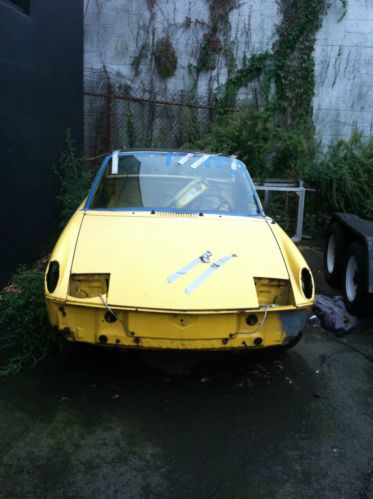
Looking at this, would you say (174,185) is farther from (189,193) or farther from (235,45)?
(235,45)

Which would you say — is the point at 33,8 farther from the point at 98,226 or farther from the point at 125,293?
the point at 125,293

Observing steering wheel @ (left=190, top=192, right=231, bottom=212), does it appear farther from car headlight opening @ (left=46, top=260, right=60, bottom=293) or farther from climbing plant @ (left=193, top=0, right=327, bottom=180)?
climbing plant @ (left=193, top=0, right=327, bottom=180)

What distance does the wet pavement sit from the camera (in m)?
2.49

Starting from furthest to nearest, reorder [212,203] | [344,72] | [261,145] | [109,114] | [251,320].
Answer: [344,72]
[109,114]
[261,145]
[212,203]
[251,320]

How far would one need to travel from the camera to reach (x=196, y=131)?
9953mm

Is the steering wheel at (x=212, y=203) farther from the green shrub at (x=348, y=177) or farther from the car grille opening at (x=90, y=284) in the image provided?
the green shrub at (x=348, y=177)

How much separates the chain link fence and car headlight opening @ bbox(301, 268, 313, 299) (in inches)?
267

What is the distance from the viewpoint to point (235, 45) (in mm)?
10008

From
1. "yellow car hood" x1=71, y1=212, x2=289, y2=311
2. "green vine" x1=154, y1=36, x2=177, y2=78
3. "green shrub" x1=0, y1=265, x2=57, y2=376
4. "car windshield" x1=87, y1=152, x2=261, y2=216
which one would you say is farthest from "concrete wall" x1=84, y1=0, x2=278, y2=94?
"green shrub" x1=0, y1=265, x2=57, y2=376

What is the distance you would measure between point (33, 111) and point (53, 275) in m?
3.32

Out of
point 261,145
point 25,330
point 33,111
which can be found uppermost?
point 33,111

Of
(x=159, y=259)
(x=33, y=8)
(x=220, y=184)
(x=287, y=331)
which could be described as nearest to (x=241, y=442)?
(x=287, y=331)

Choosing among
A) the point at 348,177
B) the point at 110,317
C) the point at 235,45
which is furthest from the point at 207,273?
the point at 235,45

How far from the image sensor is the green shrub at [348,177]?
26.6 ft
